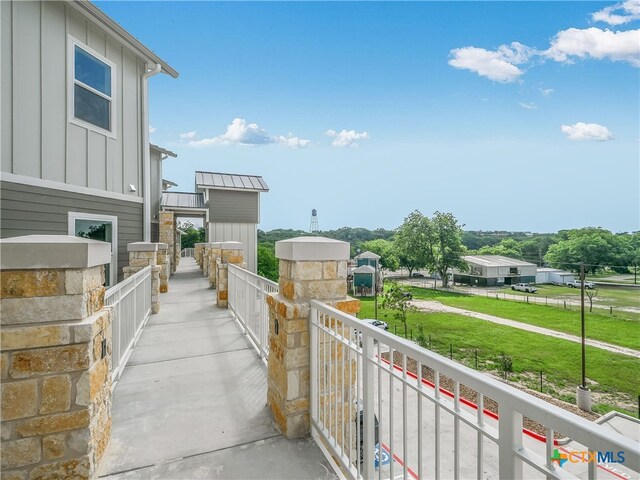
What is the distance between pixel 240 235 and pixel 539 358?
50.1 feet

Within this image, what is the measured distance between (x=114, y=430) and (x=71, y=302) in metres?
1.39

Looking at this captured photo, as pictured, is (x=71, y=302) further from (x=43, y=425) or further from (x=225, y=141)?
(x=225, y=141)

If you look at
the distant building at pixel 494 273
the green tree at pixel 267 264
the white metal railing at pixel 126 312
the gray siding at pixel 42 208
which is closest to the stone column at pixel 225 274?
the white metal railing at pixel 126 312

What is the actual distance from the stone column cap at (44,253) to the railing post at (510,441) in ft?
6.59

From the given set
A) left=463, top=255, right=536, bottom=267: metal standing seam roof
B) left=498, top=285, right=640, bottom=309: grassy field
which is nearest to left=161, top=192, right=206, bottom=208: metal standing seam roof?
left=498, top=285, right=640, bottom=309: grassy field

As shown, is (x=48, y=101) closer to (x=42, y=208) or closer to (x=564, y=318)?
(x=42, y=208)

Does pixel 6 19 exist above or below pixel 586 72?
below

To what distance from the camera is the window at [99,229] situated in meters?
5.70

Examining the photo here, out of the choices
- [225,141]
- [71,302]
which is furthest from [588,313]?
[225,141]

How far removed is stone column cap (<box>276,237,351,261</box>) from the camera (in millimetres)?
2322

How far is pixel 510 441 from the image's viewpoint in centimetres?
92

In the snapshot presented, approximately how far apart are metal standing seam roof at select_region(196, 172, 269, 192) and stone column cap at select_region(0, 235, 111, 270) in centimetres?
1370

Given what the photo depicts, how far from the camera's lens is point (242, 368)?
3557 millimetres

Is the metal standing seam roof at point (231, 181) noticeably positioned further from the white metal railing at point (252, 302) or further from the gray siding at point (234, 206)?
the white metal railing at point (252, 302)
